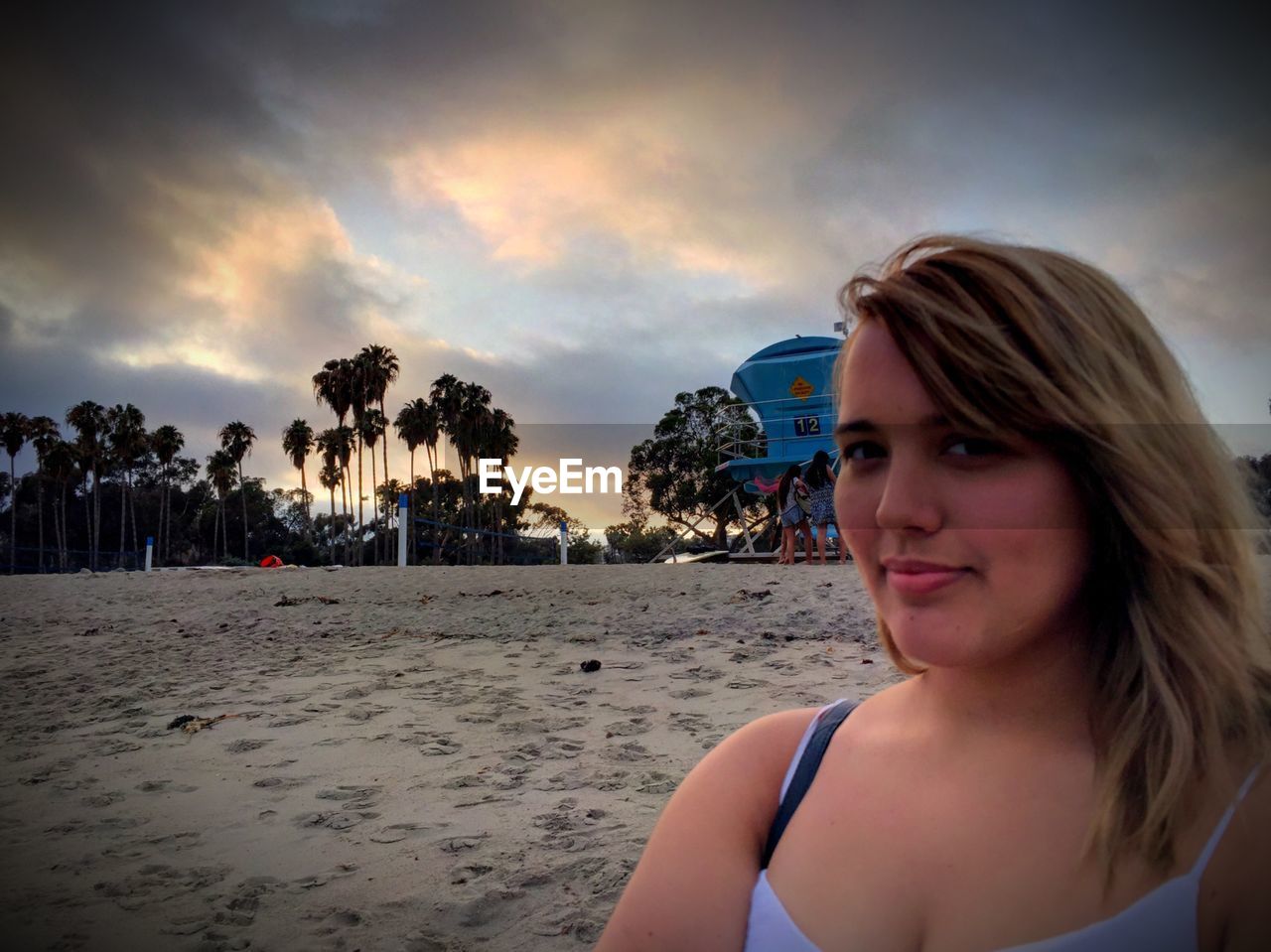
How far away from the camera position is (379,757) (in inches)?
186

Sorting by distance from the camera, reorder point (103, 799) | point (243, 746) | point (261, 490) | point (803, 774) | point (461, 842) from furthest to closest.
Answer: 1. point (261, 490)
2. point (243, 746)
3. point (103, 799)
4. point (461, 842)
5. point (803, 774)

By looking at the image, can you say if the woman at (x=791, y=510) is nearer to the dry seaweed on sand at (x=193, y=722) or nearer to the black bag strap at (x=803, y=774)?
the dry seaweed on sand at (x=193, y=722)

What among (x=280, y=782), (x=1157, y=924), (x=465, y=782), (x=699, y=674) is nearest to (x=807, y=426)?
(x=699, y=674)

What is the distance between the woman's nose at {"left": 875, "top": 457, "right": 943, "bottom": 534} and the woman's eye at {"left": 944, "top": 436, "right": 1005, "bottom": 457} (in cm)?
5

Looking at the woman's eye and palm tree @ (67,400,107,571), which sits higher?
palm tree @ (67,400,107,571)

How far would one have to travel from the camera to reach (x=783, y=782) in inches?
53.1

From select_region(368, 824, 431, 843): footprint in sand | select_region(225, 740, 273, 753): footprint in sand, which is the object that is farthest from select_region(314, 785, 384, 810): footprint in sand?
select_region(225, 740, 273, 753): footprint in sand

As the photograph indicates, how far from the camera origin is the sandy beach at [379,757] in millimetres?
3027

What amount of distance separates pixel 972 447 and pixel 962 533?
0.12 metres

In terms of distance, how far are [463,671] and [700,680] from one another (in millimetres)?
2195

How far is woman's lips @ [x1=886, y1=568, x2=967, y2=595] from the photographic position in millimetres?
1079

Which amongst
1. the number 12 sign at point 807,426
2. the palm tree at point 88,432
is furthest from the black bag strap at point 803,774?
the palm tree at point 88,432

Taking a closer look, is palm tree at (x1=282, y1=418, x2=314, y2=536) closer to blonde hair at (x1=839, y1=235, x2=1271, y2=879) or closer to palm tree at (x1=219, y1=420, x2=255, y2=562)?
palm tree at (x1=219, y1=420, x2=255, y2=562)

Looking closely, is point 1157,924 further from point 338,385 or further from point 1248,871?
point 338,385
